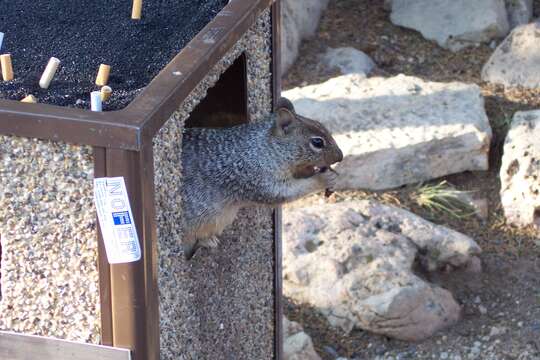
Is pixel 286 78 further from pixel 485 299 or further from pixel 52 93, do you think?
pixel 52 93

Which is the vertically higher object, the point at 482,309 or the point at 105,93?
the point at 105,93

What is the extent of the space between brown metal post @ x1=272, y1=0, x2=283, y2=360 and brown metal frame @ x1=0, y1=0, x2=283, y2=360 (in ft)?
2.92

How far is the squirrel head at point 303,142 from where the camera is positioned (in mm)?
3723

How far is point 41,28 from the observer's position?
3994mm

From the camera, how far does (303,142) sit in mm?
3760

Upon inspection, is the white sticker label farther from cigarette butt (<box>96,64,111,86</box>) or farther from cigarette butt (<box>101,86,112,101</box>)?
cigarette butt (<box>96,64,111,86</box>)

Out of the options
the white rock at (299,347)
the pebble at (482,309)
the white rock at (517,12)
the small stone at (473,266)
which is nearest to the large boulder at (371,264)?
the small stone at (473,266)

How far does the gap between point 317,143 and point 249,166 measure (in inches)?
11.1

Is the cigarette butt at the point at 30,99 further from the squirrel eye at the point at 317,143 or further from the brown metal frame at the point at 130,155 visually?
the squirrel eye at the point at 317,143

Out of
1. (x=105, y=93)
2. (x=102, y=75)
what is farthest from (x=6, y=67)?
(x=105, y=93)

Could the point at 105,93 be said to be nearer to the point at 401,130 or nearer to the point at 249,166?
the point at 249,166

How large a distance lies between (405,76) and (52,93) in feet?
12.8

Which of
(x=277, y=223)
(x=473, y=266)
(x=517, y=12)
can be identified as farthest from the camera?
(x=517, y=12)

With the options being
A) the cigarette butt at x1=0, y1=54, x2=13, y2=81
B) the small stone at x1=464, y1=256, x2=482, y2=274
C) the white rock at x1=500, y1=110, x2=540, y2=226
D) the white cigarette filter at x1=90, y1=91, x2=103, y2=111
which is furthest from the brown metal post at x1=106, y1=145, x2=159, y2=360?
the white rock at x1=500, y1=110, x2=540, y2=226
